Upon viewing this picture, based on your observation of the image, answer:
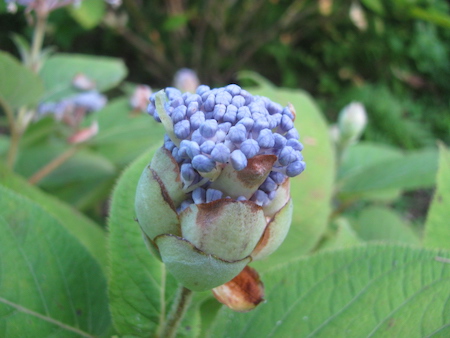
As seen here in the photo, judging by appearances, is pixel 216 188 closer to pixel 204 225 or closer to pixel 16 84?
pixel 204 225

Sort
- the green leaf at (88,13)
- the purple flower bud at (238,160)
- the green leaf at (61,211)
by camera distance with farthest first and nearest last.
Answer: the green leaf at (88,13) < the green leaf at (61,211) < the purple flower bud at (238,160)

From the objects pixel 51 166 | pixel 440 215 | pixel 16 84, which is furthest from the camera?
pixel 51 166

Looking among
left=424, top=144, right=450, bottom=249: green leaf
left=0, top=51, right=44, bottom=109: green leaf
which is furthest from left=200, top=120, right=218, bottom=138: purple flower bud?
left=0, top=51, right=44, bottom=109: green leaf

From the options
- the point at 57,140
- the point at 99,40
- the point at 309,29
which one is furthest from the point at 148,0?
the point at 57,140

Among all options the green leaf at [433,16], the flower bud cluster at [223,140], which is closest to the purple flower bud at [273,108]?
the flower bud cluster at [223,140]

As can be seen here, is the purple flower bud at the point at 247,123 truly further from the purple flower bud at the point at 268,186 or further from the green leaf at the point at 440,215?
the green leaf at the point at 440,215

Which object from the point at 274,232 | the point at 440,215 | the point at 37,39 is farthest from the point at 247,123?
the point at 37,39

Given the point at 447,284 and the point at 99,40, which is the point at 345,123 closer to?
the point at 447,284
